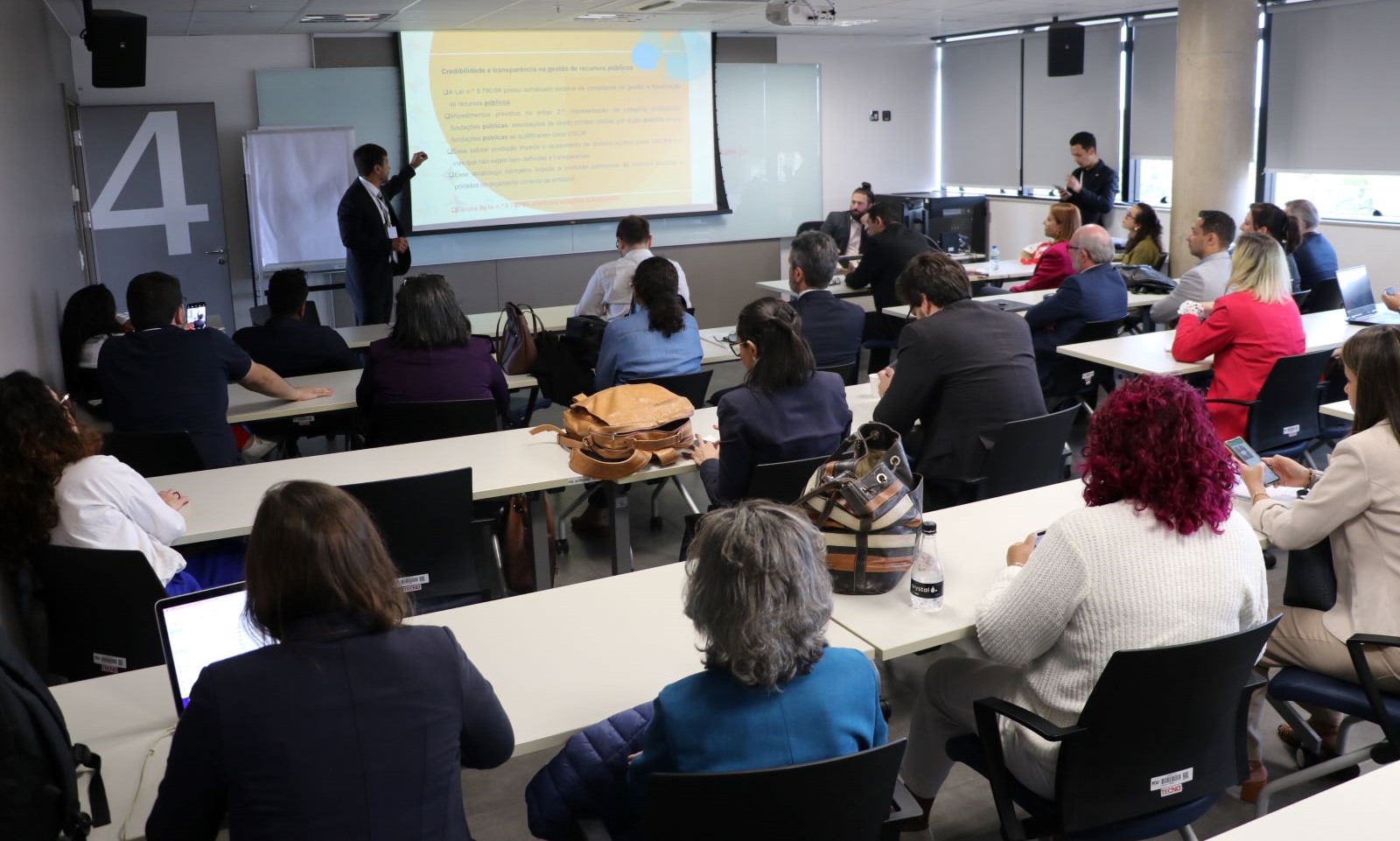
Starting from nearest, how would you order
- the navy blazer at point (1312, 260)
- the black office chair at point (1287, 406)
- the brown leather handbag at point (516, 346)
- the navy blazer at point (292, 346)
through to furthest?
the black office chair at point (1287, 406), the brown leather handbag at point (516, 346), the navy blazer at point (292, 346), the navy blazer at point (1312, 260)

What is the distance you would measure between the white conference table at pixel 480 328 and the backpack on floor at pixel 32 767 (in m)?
4.42

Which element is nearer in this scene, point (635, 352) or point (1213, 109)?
point (635, 352)

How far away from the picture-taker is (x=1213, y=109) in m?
7.93

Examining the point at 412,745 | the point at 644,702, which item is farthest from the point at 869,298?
the point at 412,745

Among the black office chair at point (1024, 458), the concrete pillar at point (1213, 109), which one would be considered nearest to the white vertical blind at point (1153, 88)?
the concrete pillar at point (1213, 109)

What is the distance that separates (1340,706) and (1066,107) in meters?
9.23

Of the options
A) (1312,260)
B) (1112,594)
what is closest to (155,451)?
(1112,594)

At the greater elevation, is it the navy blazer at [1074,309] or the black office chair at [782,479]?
the navy blazer at [1074,309]

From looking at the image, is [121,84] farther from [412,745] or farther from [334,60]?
[412,745]

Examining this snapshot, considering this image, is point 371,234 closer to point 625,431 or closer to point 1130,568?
point 625,431

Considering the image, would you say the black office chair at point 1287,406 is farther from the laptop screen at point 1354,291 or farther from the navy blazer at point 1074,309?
the laptop screen at point 1354,291

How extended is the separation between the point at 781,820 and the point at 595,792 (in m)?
0.38

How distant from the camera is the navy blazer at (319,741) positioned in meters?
1.60

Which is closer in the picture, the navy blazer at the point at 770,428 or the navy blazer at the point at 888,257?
the navy blazer at the point at 770,428
